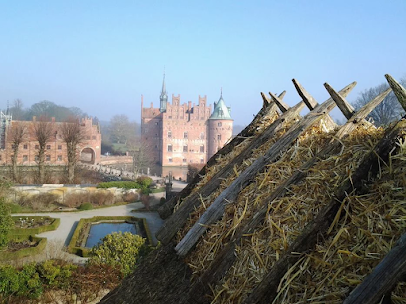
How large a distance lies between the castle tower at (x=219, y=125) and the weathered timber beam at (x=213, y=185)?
5242 cm

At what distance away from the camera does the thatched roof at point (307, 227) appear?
151cm

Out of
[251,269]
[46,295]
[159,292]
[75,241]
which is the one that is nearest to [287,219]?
[251,269]

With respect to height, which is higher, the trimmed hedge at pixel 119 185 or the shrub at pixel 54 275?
the trimmed hedge at pixel 119 185

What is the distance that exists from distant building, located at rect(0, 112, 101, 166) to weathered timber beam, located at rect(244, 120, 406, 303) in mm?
41121

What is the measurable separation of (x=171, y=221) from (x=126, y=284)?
39.1 inches

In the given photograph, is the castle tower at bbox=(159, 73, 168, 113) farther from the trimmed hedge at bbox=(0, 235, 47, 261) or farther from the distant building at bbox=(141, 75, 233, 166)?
the trimmed hedge at bbox=(0, 235, 47, 261)

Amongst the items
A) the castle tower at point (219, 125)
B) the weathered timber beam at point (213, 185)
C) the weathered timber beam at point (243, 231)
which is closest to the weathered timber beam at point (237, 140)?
the weathered timber beam at point (213, 185)

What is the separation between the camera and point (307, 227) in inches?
70.6

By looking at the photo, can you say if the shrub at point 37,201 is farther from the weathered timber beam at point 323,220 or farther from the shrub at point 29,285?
the weathered timber beam at point 323,220

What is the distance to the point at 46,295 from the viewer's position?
10.9m

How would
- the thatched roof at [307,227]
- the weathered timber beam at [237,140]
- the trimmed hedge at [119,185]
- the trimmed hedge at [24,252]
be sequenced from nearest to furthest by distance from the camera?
the thatched roof at [307,227], the weathered timber beam at [237,140], the trimmed hedge at [24,252], the trimmed hedge at [119,185]

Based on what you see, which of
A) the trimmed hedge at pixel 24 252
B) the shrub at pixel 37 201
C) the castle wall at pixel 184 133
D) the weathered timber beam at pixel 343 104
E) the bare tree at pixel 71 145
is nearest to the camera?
the weathered timber beam at pixel 343 104

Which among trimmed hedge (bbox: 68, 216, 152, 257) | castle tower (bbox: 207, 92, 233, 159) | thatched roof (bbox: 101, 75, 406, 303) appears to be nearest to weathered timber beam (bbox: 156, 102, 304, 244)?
thatched roof (bbox: 101, 75, 406, 303)

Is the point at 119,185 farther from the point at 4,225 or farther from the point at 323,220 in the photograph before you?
the point at 323,220
